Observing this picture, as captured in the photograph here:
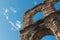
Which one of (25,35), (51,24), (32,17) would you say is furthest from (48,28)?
(32,17)

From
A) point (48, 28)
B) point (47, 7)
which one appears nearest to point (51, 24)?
point (48, 28)

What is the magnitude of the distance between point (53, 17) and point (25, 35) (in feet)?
10.4

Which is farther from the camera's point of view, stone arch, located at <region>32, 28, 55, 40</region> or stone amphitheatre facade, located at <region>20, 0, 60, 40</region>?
stone arch, located at <region>32, 28, 55, 40</region>

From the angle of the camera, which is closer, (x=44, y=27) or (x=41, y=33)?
(x=44, y=27)

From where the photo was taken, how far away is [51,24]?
873 inches

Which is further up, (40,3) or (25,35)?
(40,3)

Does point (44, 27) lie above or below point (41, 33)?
above

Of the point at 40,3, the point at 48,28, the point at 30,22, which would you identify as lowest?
the point at 48,28

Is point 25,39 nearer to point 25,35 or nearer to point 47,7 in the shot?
point 25,35

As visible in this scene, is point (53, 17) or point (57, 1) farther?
point (57, 1)

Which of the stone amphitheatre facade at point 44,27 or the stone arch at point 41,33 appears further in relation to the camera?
the stone arch at point 41,33

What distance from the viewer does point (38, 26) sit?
23000 millimetres

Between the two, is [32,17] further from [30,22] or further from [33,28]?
[33,28]

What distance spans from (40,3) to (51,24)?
477 cm
